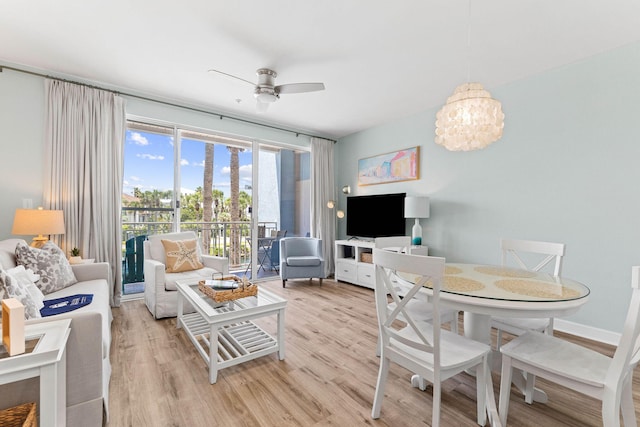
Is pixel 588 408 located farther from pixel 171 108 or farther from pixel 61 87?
pixel 61 87

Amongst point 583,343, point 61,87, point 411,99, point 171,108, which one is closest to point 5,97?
point 61,87

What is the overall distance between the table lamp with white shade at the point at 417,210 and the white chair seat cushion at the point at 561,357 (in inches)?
89.4

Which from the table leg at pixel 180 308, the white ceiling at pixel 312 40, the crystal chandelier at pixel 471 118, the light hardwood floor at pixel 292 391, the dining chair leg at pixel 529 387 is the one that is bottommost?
the light hardwood floor at pixel 292 391

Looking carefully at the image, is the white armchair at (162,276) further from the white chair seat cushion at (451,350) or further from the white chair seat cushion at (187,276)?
the white chair seat cushion at (451,350)

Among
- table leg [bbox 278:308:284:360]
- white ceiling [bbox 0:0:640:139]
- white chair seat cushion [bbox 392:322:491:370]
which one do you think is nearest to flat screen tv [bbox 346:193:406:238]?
white ceiling [bbox 0:0:640:139]

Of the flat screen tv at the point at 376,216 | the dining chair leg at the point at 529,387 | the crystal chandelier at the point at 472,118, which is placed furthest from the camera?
the flat screen tv at the point at 376,216

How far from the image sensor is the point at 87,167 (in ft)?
10.3

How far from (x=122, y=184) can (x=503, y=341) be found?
14.4 feet

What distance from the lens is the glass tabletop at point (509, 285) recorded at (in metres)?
1.42

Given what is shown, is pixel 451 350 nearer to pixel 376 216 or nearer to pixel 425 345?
pixel 425 345

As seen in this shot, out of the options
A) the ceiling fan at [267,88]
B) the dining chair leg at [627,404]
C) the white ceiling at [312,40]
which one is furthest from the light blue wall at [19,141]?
the dining chair leg at [627,404]

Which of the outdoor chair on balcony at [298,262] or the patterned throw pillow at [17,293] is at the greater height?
the patterned throw pillow at [17,293]

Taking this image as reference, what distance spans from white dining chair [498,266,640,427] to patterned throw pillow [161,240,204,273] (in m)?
3.05

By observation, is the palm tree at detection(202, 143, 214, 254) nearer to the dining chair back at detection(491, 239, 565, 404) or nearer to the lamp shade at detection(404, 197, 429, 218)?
the lamp shade at detection(404, 197, 429, 218)
